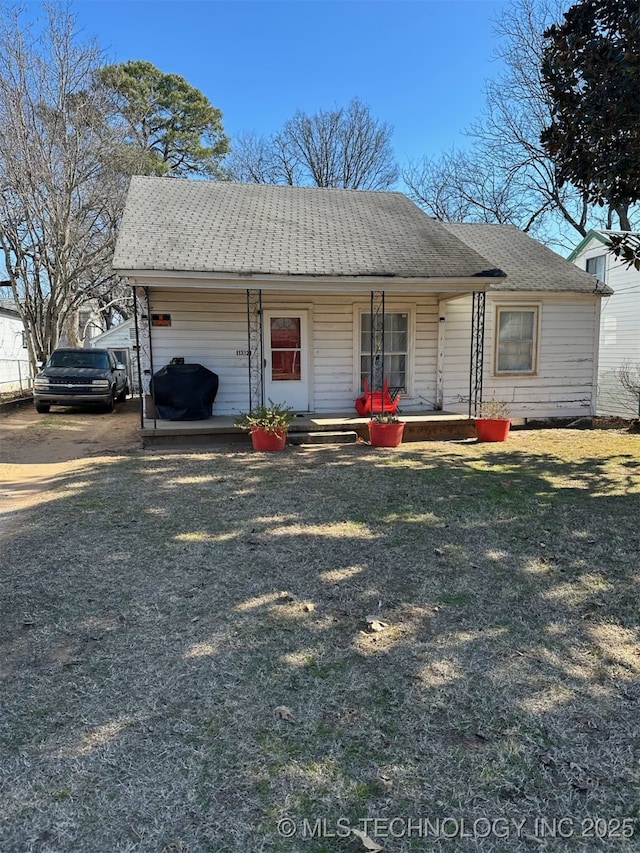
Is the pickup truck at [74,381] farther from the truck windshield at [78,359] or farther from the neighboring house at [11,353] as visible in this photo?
the neighboring house at [11,353]

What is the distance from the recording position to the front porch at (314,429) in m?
8.47

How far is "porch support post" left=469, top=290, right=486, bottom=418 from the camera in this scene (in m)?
9.75

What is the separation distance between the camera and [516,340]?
11.0 meters

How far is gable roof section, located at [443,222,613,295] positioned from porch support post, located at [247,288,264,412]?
173 inches

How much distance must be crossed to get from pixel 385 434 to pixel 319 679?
20.2 ft

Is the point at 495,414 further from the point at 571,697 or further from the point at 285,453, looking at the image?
the point at 571,697

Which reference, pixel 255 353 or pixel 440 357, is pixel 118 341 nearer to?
pixel 255 353

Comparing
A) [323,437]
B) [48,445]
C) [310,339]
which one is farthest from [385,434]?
[48,445]

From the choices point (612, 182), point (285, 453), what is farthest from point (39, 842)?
point (612, 182)

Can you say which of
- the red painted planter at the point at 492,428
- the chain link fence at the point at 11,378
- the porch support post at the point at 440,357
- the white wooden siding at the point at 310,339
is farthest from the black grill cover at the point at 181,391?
the chain link fence at the point at 11,378

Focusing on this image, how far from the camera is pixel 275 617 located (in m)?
3.08

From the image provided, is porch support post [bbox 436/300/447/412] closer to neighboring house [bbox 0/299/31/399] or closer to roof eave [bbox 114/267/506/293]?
roof eave [bbox 114/267/506/293]

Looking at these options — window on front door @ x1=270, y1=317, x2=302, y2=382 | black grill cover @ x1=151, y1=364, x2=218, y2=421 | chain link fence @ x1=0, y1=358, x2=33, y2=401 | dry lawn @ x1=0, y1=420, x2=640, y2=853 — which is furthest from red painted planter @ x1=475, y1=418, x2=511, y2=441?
chain link fence @ x1=0, y1=358, x2=33, y2=401

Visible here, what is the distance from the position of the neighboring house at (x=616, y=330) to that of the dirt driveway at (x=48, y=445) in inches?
515
